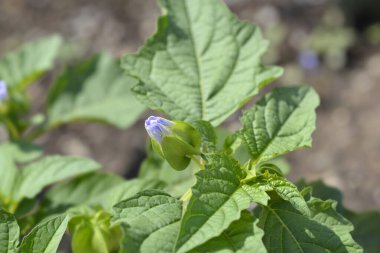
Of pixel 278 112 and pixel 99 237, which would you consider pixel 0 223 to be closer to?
pixel 99 237

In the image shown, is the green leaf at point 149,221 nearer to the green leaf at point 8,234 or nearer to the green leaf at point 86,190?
the green leaf at point 8,234

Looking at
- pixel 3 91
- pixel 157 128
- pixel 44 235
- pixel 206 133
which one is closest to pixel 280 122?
pixel 206 133

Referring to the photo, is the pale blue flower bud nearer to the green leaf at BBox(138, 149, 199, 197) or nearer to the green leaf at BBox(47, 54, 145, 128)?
the green leaf at BBox(138, 149, 199, 197)

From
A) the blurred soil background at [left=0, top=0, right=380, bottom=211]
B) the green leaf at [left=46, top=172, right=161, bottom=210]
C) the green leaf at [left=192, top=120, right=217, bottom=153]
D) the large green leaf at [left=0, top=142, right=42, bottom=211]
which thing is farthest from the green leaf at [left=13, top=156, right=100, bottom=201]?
the blurred soil background at [left=0, top=0, right=380, bottom=211]

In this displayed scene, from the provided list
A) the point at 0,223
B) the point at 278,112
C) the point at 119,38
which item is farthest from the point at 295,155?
the point at 0,223

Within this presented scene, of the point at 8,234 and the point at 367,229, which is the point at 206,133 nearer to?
the point at 8,234
